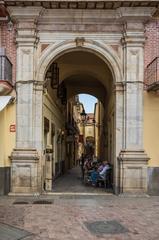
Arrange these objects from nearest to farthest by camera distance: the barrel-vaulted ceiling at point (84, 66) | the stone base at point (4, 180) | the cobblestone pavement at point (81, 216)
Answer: the cobblestone pavement at point (81, 216) < the stone base at point (4, 180) < the barrel-vaulted ceiling at point (84, 66)

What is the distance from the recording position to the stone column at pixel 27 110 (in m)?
15.2

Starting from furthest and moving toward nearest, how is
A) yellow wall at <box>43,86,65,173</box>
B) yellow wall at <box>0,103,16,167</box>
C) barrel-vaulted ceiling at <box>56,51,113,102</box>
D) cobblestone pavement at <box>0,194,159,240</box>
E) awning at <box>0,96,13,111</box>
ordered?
barrel-vaulted ceiling at <box>56,51,113,102</box>
yellow wall at <box>43,86,65,173</box>
yellow wall at <box>0,103,16,167</box>
awning at <box>0,96,13,111</box>
cobblestone pavement at <box>0,194,159,240</box>

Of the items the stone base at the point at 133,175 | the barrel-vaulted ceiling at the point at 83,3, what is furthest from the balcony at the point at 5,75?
the stone base at the point at 133,175

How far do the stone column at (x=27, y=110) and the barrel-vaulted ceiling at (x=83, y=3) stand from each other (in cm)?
24

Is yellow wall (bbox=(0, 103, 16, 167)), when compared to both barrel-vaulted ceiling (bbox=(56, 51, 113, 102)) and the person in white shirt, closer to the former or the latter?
the person in white shirt

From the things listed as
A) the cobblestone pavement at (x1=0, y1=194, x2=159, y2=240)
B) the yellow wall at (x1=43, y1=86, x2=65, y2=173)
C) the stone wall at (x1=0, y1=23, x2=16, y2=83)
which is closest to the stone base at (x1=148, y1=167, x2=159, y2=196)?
the cobblestone pavement at (x1=0, y1=194, x2=159, y2=240)

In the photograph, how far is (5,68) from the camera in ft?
48.7

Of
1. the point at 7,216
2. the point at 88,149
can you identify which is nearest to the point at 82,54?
the point at 7,216

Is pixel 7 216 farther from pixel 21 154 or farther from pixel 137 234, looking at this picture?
pixel 21 154

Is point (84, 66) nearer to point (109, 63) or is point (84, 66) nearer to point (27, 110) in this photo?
point (109, 63)

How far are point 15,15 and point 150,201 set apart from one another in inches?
291

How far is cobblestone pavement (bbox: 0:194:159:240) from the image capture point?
29.7 feet

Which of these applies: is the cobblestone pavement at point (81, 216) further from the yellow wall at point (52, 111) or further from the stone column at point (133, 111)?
the yellow wall at point (52, 111)

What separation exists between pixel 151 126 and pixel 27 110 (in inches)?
166
